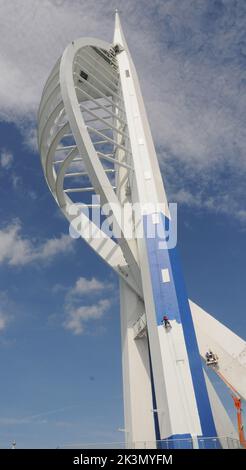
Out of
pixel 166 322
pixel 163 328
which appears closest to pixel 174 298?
pixel 166 322

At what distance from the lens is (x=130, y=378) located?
22828mm

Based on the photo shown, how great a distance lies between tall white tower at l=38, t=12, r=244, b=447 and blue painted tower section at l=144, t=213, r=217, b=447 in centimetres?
5

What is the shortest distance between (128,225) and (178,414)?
9.20 m

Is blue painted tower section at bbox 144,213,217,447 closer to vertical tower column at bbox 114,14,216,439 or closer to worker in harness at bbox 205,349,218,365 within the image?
vertical tower column at bbox 114,14,216,439

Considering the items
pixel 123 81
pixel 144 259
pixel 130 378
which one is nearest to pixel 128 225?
pixel 144 259

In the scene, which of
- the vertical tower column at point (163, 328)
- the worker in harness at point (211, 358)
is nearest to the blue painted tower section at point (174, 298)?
the vertical tower column at point (163, 328)

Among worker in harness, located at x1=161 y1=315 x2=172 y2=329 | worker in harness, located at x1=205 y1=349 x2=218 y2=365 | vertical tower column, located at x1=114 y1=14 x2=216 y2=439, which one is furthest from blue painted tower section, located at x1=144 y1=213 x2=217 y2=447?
worker in harness, located at x1=205 y1=349 x2=218 y2=365

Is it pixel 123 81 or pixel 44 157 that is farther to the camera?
pixel 123 81

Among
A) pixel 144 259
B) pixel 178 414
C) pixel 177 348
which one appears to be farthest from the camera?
pixel 144 259

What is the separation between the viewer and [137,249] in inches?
873

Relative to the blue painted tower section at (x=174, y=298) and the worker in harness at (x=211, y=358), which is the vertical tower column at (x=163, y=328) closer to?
the blue painted tower section at (x=174, y=298)

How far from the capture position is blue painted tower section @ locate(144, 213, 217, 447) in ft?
57.0

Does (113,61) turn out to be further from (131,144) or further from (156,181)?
(156,181)
